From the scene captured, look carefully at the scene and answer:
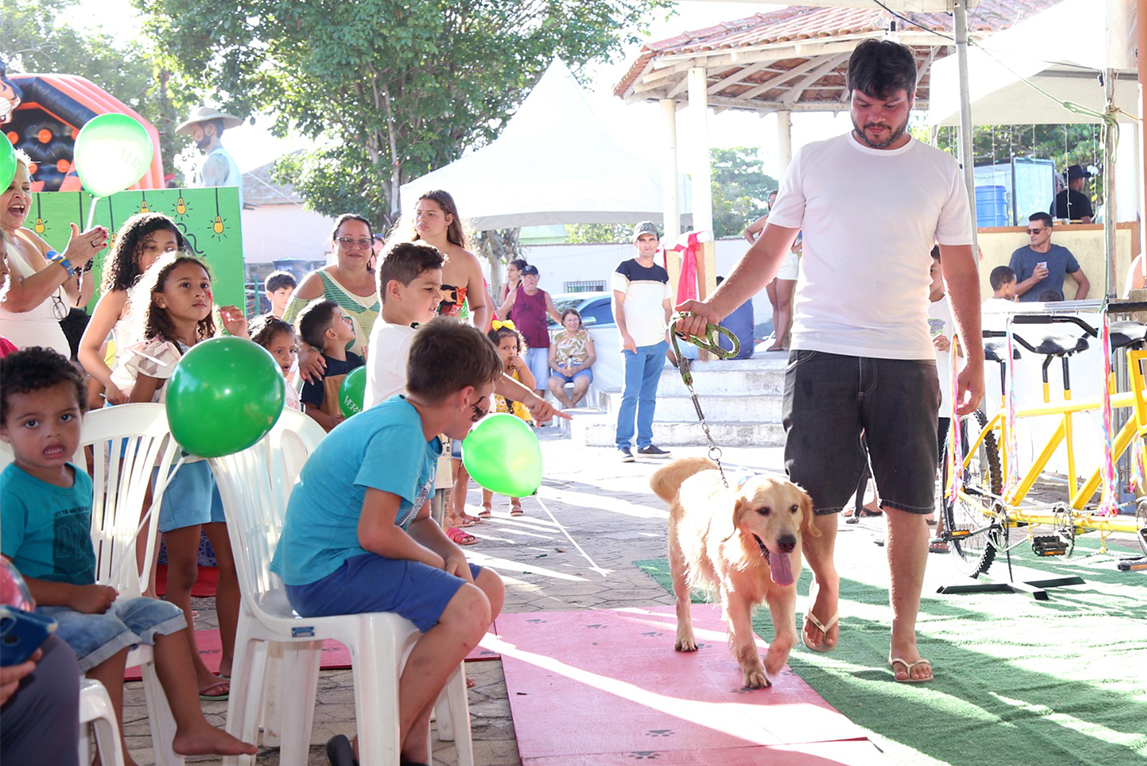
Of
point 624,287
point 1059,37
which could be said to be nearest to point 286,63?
point 624,287

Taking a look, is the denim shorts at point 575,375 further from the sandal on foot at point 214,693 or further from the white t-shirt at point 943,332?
the sandal on foot at point 214,693

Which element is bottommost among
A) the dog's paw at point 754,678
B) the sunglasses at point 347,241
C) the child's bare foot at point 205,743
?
the dog's paw at point 754,678

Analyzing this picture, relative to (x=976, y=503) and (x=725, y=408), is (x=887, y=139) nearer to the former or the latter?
(x=976, y=503)

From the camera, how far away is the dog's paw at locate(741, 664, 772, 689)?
3.73 metres

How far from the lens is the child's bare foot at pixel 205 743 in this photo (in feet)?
8.66

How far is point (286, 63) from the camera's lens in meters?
20.9

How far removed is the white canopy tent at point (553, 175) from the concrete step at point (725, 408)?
254cm

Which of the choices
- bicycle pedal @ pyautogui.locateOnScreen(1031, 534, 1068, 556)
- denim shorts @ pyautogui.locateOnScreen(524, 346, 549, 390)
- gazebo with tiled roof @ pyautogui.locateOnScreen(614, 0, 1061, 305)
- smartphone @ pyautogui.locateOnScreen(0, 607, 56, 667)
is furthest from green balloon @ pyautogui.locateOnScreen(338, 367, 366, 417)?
denim shorts @ pyautogui.locateOnScreen(524, 346, 549, 390)

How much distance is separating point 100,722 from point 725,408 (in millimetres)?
10221

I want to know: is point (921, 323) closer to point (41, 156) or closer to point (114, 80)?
point (41, 156)

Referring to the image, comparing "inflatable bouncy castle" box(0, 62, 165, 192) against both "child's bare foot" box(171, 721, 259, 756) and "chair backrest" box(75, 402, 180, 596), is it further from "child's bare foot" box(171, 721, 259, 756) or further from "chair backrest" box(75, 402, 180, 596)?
"child's bare foot" box(171, 721, 259, 756)

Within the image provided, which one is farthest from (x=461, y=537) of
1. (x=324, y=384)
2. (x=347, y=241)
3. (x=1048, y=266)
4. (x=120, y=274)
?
(x=1048, y=266)

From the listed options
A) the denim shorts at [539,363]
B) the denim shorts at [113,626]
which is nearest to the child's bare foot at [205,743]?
the denim shorts at [113,626]

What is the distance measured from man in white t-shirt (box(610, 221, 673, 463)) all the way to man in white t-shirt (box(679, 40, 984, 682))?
6344 millimetres
